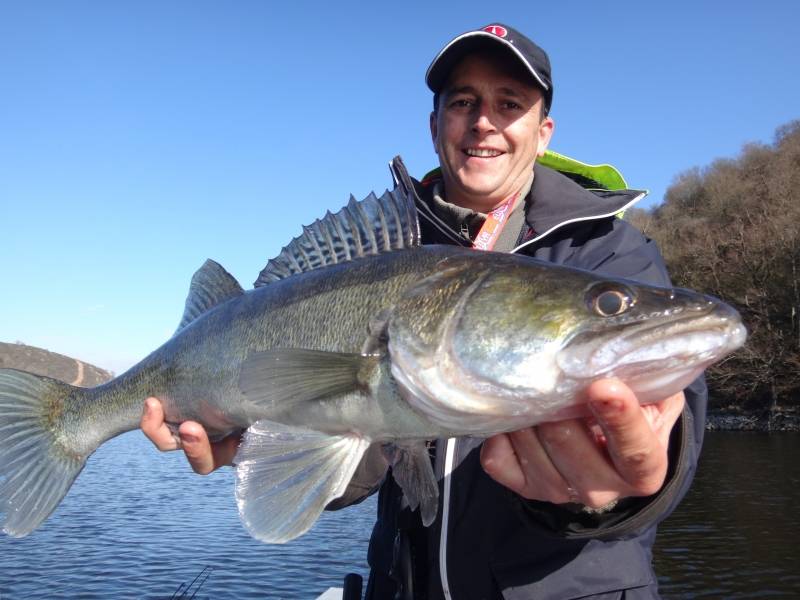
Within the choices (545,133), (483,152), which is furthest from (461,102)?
(545,133)

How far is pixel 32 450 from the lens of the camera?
4.16 metres

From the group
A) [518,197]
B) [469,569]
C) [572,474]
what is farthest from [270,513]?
[518,197]

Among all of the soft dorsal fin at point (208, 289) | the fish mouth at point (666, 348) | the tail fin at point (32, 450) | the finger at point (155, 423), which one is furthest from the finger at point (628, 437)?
the tail fin at point (32, 450)

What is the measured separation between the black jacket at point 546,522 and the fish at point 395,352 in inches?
14.0

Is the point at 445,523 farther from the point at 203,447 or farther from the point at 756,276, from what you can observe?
the point at 756,276

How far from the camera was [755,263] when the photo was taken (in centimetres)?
3825

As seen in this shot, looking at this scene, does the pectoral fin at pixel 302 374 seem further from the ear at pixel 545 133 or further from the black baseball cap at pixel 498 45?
the ear at pixel 545 133

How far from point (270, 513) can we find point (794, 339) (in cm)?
4041

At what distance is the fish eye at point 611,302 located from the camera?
7.57ft

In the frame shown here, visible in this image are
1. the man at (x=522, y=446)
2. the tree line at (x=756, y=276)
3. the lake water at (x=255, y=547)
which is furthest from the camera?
the tree line at (x=756, y=276)

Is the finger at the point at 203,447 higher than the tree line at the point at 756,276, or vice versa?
the tree line at the point at 756,276

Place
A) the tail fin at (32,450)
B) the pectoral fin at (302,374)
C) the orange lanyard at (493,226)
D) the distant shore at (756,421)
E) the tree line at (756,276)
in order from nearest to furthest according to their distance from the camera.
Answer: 1. the pectoral fin at (302,374)
2. the orange lanyard at (493,226)
3. the tail fin at (32,450)
4. the distant shore at (756,421)
5. the tree line at (756,276)

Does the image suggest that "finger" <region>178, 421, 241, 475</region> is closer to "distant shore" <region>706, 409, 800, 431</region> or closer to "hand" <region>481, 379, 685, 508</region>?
"hand" <region>481, 379, 685, 508</region>

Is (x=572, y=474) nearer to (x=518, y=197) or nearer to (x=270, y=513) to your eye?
(x=270, y=513)
